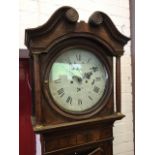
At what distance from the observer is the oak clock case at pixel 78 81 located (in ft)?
2.74

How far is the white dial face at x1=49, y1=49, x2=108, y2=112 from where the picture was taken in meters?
0.84

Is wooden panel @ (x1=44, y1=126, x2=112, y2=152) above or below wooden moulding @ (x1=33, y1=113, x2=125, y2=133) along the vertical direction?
below

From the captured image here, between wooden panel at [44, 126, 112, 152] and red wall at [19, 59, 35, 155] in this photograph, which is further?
red wall at [19, 59, 35, 155]

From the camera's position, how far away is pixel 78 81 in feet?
2.92

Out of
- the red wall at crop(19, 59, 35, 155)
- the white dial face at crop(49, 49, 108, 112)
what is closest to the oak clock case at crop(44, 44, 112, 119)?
the white dial face at crop(49, 49, 108, 112)

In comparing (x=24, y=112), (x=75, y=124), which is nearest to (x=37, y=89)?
(x=75, y=124)

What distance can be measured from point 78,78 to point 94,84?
9 cm

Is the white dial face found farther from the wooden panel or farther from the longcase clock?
the wooden panel

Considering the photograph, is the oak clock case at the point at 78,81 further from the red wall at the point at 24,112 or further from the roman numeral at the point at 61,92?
the red wall at the point at 24,112

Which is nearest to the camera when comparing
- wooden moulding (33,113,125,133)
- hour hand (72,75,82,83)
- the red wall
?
wooden moulding (33,113,125,133)
